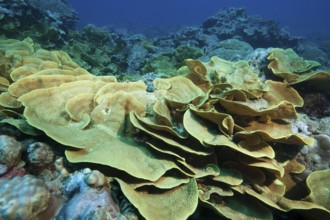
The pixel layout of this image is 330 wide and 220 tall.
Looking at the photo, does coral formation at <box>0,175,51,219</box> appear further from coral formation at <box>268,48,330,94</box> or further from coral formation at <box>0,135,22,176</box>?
coral formation at <box>268,48,330,94</box>

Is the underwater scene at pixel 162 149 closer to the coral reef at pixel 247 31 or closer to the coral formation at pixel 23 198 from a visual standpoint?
the coral formation at pixel 23 198

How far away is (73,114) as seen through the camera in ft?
8.59

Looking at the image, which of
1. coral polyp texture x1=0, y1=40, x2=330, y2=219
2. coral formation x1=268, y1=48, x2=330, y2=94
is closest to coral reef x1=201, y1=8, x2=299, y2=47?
coral formation x1=268, y1=48, x2=330, y2=94

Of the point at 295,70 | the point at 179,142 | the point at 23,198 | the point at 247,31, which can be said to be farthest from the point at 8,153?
the point at 247,31

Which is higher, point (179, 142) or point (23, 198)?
point (179, 142)

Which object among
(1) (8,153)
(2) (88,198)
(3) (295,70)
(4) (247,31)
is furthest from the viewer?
(4) (247,31)

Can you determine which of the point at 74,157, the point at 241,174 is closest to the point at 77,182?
the point at 74,157

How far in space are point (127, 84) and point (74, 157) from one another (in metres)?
1.17

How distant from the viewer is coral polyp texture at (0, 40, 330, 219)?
2279mm

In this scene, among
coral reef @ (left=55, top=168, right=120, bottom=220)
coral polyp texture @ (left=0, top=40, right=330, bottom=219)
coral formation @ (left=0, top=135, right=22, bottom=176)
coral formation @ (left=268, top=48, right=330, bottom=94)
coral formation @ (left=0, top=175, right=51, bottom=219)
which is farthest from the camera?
coral formation @ (left=268, top=48, right=330, bottom=94)

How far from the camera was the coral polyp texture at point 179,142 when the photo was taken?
2279mm

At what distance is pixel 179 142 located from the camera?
248 cm

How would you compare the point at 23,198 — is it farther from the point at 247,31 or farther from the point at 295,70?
the point at 247,31

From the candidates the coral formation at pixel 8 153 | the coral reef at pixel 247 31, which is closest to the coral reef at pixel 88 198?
the coral formation at pixel 8 153
